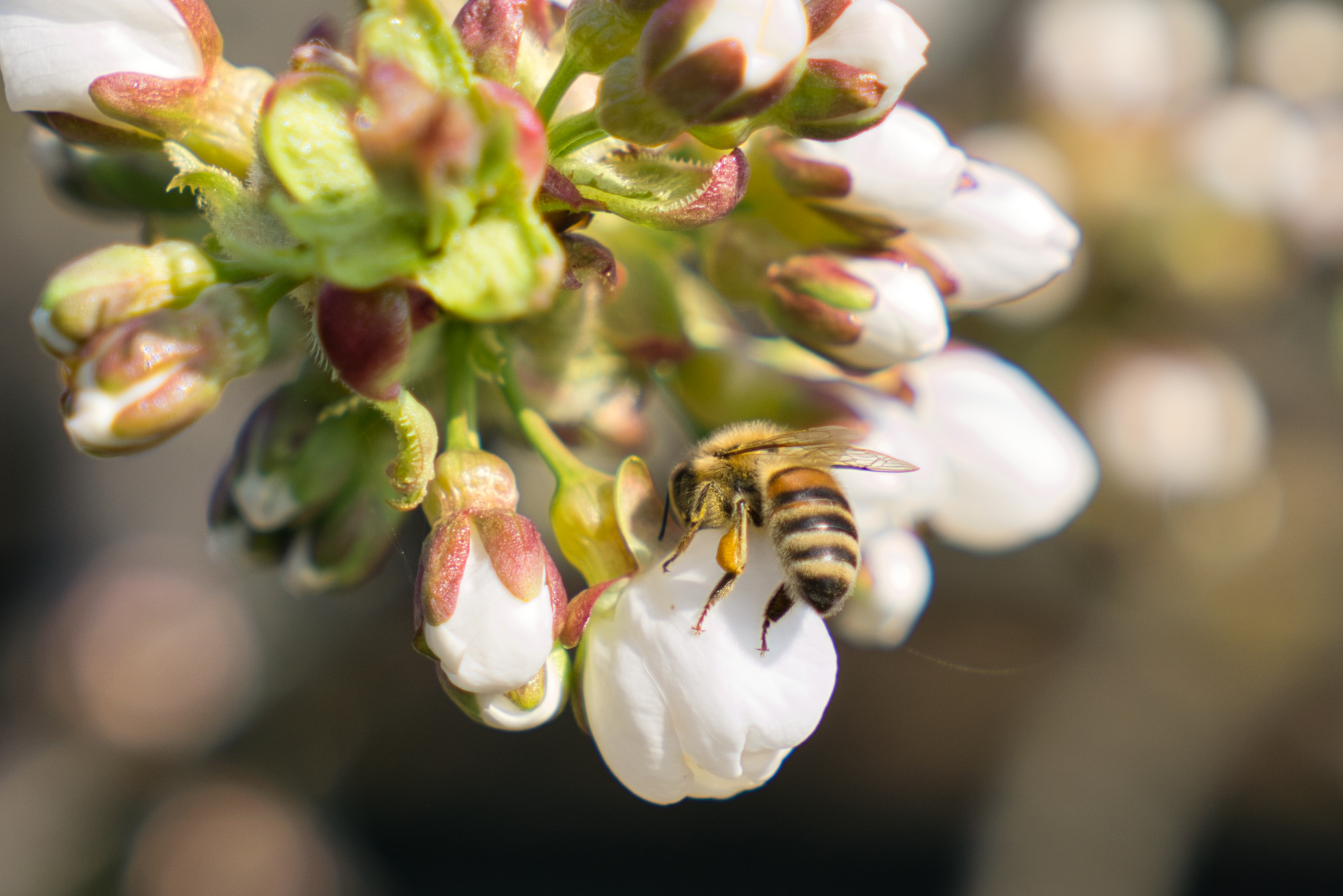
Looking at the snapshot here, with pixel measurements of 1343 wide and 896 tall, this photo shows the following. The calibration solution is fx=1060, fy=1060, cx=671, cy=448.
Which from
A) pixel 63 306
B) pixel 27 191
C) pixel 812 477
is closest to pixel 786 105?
pixel 812 477

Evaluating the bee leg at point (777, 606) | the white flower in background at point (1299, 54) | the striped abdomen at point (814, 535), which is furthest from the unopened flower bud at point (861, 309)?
the white flower in background at point (1299, 54)

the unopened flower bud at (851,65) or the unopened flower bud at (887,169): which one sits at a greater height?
the unopened flower bud at (851,65)

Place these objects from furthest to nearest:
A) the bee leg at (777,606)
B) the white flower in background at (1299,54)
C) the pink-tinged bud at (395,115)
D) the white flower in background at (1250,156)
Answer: the white flower in background at (1299,54) < the white flower in background at (1250,156) < the bee leg at (777,606) < the pink-tinged bud at (395,115)

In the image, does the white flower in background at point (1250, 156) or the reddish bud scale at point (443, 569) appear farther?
the white flower in background at point (1250, 156)

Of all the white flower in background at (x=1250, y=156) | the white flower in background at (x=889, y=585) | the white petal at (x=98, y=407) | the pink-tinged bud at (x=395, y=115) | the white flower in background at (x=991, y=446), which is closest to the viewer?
the pink-tinged bud at (x=395, y=115)

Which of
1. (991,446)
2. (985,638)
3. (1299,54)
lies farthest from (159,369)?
(985,638)

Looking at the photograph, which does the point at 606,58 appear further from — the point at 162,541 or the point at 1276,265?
the point at 162,541

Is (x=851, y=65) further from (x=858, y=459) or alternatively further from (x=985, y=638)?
(x=985, y=638)

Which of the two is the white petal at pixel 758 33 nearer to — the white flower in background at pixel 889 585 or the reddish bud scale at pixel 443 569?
the reddish bud scale at pixel 443 569
